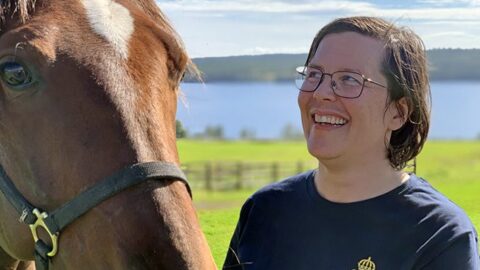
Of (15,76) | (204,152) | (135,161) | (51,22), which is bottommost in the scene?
(204,152)

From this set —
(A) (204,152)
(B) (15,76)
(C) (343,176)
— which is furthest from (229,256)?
(A) (204,152)

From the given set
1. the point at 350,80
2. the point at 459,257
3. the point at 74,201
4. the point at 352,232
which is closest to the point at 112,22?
the point at 74,201

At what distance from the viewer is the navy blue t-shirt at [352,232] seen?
184 centimetres

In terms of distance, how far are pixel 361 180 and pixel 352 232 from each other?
193mm

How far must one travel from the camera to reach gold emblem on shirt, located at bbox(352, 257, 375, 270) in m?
1.94

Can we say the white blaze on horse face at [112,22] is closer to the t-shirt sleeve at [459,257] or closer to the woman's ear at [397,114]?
the woman's ear at [397,114]

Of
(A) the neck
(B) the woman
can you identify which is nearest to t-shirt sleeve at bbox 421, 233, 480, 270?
(B) the woman

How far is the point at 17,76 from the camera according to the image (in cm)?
192

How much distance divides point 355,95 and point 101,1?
37.7 inches

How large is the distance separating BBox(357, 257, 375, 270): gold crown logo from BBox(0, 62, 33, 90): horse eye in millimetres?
1223

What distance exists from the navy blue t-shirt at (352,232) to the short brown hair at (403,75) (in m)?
0.12

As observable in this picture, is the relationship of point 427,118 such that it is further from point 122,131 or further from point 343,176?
point 122,131

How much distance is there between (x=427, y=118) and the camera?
2160mm

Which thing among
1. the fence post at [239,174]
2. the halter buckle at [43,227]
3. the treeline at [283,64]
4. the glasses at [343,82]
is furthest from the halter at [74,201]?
the fence post at [239,174]
